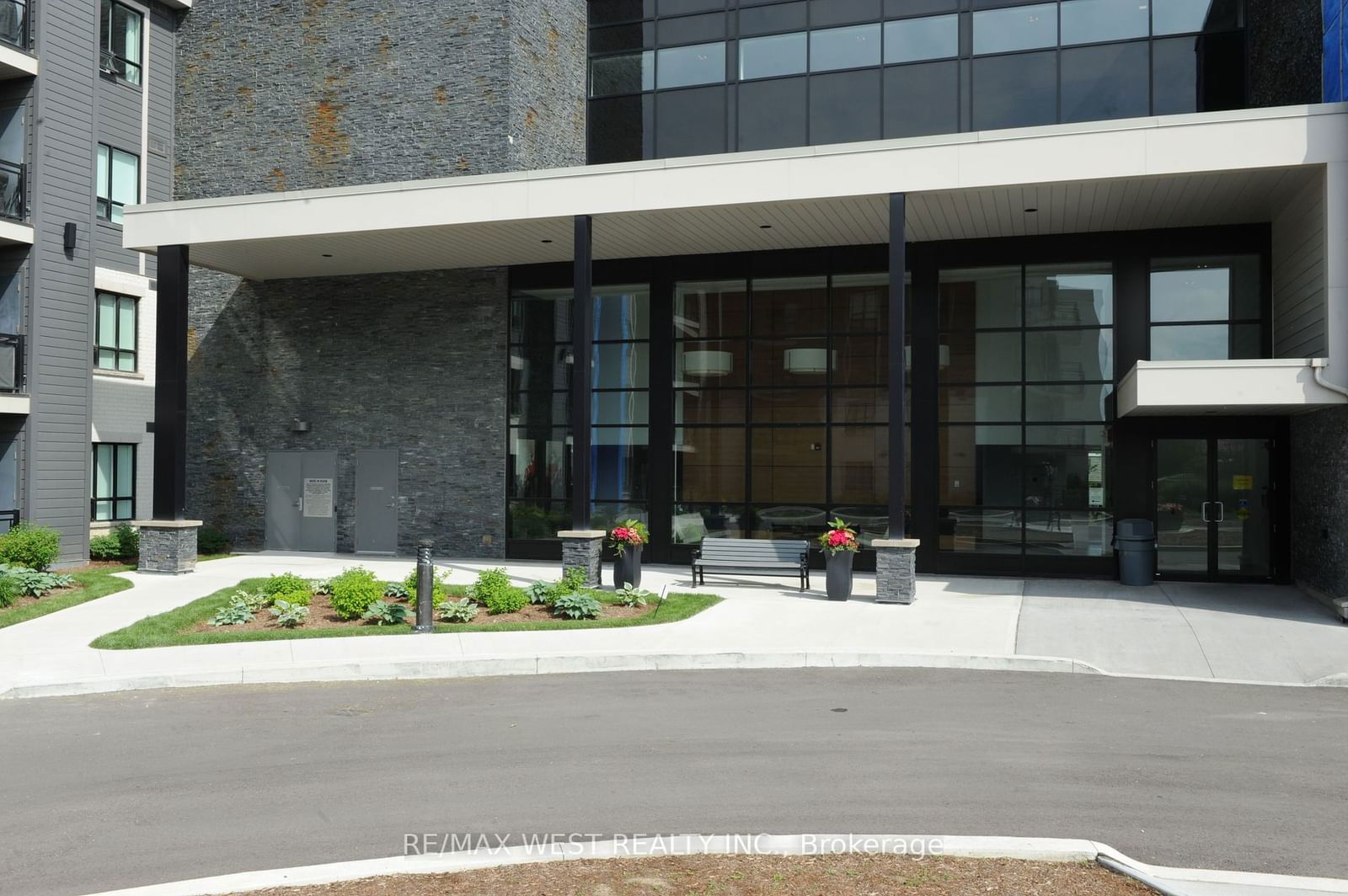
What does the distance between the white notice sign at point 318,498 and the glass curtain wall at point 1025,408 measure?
13003 mm

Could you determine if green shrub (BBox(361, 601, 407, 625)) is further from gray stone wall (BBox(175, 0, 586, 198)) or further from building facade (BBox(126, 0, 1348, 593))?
gray stone wall (BBox(175, 0, 586, 198))

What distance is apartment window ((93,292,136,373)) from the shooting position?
79.4 feet

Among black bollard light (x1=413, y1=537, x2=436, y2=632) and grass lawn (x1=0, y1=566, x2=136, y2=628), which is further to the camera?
grass lawn (x1=0, y1=566, x2=136, y2=628)

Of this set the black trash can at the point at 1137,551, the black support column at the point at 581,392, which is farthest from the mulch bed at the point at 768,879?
the black trash can at the point at 1137,551

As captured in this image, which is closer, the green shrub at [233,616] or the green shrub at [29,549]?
the green shrub at [233,616]

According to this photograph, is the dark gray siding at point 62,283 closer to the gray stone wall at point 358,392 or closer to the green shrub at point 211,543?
the green shrub at point 211,543

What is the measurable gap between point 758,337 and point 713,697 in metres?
11.5

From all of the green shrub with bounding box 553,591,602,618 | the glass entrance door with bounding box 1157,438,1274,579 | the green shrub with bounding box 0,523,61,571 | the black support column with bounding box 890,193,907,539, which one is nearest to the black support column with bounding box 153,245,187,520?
the green shrub with bounding box 0,523,61,571

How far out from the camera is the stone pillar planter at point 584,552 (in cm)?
1694

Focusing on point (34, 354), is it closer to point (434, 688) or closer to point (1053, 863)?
point (434, 688)

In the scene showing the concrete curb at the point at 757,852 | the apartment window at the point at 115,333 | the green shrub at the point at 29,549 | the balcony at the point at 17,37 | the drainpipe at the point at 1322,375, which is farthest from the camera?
the apartment window at the point at 115,333

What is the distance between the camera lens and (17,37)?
2097 centimetres

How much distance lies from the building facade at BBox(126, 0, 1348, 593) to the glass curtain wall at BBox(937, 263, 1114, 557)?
0.06 metres

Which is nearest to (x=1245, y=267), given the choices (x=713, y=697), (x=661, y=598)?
(x=661, y=598)
